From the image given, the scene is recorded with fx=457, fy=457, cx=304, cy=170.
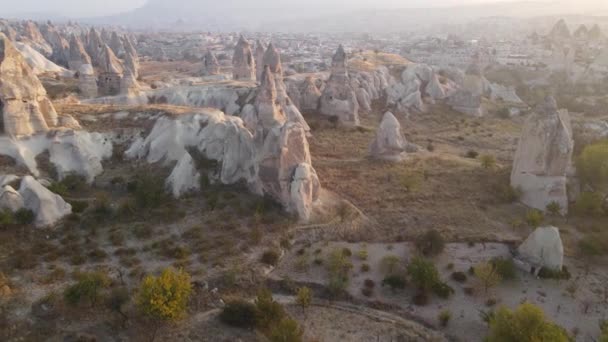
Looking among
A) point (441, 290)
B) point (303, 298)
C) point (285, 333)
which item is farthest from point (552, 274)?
point (285, 333)

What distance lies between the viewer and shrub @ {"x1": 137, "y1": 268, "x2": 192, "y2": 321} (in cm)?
1390

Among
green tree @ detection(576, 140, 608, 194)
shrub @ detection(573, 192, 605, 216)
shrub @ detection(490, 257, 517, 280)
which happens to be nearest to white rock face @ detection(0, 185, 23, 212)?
shrub @ detection(490, 257, 517, 280)

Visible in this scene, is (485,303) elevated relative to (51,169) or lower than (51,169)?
lower

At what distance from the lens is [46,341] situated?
13.9 m

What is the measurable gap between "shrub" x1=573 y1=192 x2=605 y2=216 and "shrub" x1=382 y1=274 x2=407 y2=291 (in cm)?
1131

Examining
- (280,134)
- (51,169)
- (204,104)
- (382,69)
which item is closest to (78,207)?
(51,169)

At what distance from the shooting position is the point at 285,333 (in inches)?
519

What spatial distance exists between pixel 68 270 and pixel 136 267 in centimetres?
248

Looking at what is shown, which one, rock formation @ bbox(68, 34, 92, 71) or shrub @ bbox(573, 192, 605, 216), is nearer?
shrub @ bbox(573, 192, 605, 216)

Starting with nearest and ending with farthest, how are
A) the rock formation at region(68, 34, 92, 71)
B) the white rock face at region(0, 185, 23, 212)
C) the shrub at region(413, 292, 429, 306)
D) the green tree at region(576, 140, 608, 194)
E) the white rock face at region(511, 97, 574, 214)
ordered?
the shrub at region(413, 292, 429, 306) < the white rock face at region(0, 185, 23, 212) < the white rock face at region(511, 97, 574, 214) < the green tree at region(576, 140, 608, 194) < the rock formation at region(68, 34, 92, 71)

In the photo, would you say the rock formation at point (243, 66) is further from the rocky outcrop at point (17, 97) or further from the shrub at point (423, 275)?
the shrub at point (423, 275)

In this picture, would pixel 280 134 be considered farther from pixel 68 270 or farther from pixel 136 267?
pixel 68 270

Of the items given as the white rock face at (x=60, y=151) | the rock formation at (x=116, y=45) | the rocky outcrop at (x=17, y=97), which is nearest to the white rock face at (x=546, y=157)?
the white rock face at (x=60, y=151)

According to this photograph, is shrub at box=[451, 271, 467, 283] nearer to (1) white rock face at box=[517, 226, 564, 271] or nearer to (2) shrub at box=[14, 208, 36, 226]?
(1) white rock face at box=[517, 226, 564, 271]
